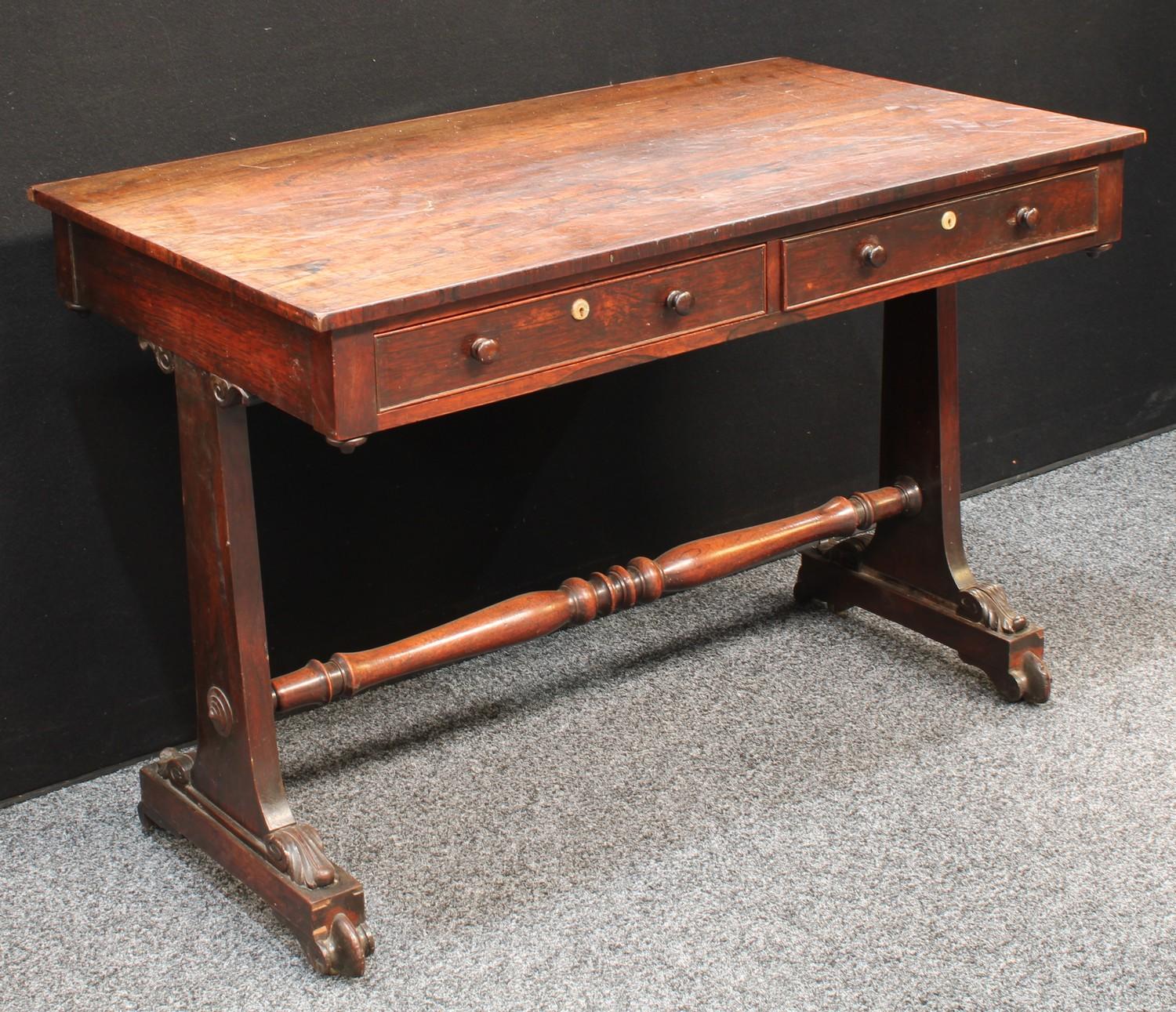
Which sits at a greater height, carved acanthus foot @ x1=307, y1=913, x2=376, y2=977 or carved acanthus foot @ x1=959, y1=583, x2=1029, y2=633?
carved acanthus foot @ x1=959, y1=583, x2=1029, y2=633

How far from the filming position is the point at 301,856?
259cm

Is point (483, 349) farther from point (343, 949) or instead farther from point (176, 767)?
point (176, 767)

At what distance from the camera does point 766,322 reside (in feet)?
8.41

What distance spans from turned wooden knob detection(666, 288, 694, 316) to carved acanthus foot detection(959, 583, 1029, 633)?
112 cm

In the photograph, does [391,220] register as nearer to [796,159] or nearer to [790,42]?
[796,159]

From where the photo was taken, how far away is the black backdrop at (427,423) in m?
2.82

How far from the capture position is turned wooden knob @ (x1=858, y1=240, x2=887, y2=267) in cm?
260

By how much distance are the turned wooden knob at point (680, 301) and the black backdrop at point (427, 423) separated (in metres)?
0.88

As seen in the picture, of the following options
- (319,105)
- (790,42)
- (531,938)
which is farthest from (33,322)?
(790,42)

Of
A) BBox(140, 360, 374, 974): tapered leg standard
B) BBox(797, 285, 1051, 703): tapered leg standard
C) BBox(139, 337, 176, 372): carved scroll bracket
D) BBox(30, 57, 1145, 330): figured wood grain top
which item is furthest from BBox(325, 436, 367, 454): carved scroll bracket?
BBox(797, 285, 1051, 703): tapered leg standard

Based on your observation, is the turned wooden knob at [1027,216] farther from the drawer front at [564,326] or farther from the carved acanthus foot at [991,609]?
the carved acanthus foot at [991,609]

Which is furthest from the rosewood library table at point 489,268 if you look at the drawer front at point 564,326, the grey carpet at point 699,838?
the grey carpet at point 699,838

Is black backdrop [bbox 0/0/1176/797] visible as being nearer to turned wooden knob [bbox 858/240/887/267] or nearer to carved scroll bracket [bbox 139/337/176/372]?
carved scroll bracket [bbox 139/337/176/372]

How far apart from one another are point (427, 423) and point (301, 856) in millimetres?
961
